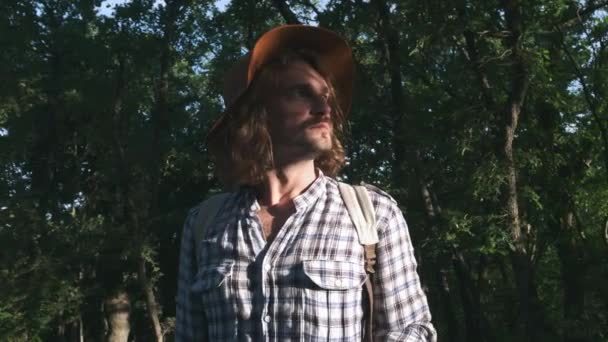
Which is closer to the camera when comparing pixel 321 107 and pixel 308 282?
pixel 308 282

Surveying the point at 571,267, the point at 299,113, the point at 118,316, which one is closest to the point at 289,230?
the point at 299,113

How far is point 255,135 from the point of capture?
238 cm

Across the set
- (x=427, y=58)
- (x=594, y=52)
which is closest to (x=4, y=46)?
(x=427, y=58)

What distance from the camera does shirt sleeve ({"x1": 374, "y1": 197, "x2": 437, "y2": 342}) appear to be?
2.09 meters

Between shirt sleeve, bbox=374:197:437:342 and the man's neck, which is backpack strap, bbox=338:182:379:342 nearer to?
shirt sleeve, bbox=374:197:437:342

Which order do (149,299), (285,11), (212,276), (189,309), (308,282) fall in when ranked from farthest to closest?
(149,299), (285,11), (189,309), (212,276), (308,282)

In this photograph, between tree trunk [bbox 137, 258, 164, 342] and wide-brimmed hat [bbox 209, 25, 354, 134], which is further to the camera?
tree trunk [bbox 137, 258, 164, 342]

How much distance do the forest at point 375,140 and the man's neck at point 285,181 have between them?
6919 mm

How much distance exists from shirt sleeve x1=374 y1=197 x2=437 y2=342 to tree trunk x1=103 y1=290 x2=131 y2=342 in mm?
21972

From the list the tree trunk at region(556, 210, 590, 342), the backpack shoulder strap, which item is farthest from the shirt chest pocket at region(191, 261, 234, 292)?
the tree trunk at region(556, 210, 590, 342)

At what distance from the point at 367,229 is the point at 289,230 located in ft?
0.72

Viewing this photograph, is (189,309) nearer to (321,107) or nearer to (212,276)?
(212,276)

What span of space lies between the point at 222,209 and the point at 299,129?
334mm

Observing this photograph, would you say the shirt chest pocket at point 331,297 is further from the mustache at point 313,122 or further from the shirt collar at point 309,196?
the mustache at point 313,122
